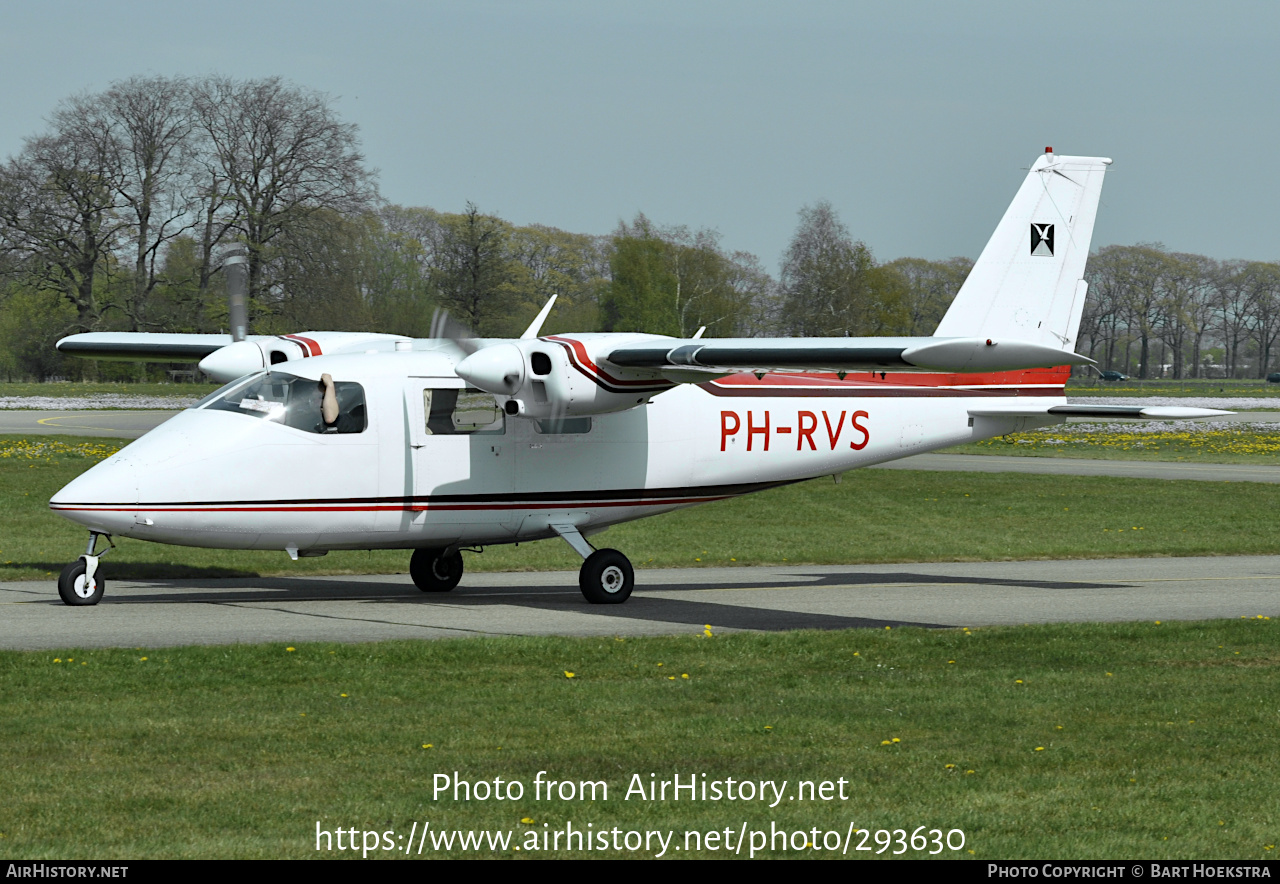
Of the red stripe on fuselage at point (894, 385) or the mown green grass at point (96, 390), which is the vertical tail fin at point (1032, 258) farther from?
the mown green grass at point (96, 390)

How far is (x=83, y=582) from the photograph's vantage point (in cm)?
1466

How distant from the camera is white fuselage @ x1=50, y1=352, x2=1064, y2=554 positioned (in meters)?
14.5

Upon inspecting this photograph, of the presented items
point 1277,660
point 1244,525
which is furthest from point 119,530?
point 1244,525

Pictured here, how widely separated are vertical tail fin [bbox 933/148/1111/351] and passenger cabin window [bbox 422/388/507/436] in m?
6.35

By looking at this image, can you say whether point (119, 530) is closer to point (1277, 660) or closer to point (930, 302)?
point (1277, 660)

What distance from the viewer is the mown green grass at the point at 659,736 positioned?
6.89 metres

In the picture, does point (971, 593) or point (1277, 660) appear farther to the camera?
point (971, 593)

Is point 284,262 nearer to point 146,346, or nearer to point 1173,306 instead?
point 146,346

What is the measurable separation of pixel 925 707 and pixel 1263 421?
187ft

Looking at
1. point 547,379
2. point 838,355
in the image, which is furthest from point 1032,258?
point 547,379

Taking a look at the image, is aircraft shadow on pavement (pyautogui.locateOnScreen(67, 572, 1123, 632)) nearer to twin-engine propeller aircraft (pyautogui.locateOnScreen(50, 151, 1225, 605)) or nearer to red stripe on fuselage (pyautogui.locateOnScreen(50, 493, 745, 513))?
twin-engine propeller aircraft (pyautogui.locateOnScreen(50, 151, 1225, 605))

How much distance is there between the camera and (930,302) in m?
133

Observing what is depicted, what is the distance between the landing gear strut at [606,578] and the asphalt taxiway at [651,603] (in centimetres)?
12
